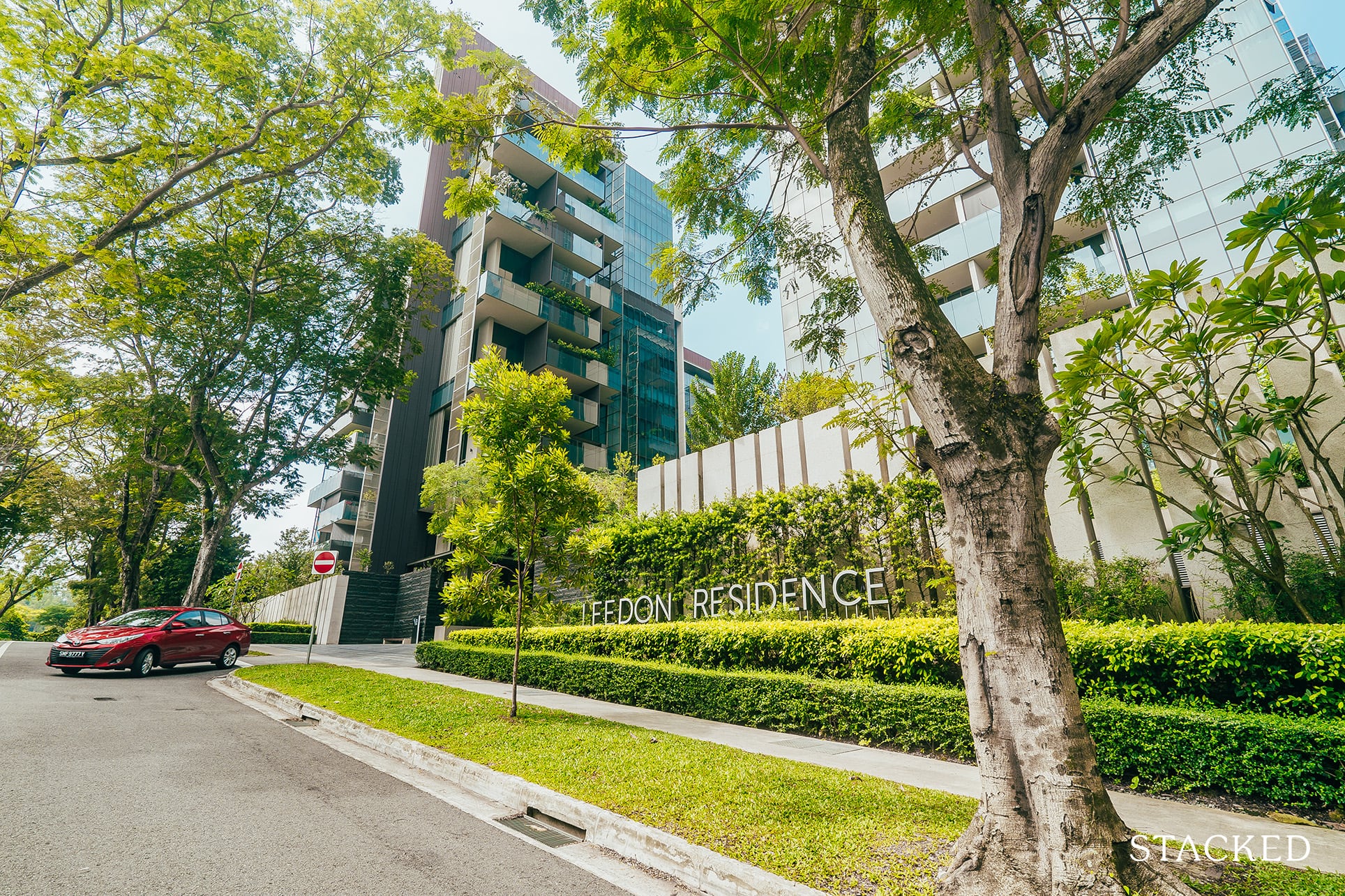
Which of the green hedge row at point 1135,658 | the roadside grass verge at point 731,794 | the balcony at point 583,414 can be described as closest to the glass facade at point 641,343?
the balcony at point 583,414

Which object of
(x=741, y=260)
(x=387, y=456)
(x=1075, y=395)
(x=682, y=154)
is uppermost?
(x=387, y=456)

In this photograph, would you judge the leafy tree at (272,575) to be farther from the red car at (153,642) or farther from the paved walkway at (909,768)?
the paved walkway at (909,768)

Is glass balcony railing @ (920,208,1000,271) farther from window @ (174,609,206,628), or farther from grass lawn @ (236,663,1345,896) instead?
window @ (174,609,206,628)

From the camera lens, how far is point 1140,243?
18391 millimetres

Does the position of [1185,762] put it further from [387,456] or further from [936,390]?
[387,456]

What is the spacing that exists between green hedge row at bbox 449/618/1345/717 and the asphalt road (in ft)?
15.8

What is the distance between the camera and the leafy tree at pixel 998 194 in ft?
10.1

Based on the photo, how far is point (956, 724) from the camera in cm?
607

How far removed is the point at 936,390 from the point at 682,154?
5.61 metres

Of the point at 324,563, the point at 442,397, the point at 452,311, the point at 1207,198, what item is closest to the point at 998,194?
the point at 324,563

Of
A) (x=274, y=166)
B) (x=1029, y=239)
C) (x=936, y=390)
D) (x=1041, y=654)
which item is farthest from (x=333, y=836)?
(x=274, y=166)

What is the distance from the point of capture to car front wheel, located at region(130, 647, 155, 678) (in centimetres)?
1327

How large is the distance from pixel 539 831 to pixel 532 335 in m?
29.1

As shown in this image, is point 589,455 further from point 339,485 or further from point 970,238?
point 339,485
